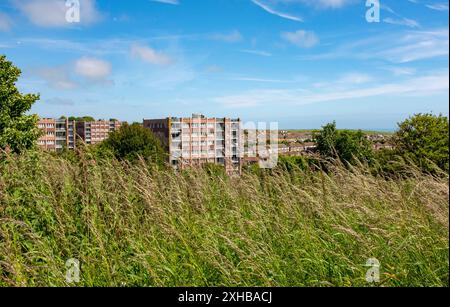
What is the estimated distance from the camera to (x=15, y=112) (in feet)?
53.3

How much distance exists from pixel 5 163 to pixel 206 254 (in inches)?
131

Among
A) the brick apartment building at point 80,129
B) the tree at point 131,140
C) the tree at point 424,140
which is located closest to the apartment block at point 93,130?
the brick apartment building at point 80,129

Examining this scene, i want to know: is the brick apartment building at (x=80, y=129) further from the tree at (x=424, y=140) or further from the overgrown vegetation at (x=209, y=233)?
the overgrown vegetation at (x=209, y=233)

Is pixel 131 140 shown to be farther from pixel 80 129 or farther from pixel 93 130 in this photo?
pixel 93 130

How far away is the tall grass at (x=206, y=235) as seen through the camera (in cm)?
372

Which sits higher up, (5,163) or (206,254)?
(5,163)

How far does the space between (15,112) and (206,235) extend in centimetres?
1437

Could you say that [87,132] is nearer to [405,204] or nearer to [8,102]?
[8,102]

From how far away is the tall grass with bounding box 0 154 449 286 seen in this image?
3721mm

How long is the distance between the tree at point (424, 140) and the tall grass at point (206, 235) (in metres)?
11.2

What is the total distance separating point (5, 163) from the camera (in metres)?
5.67
